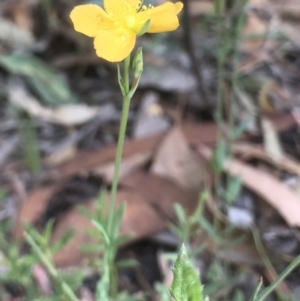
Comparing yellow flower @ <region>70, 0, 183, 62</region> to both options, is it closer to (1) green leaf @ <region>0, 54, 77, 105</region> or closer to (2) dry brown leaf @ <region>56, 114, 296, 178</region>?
(2) dry brown leaf @ <region>56, 114, 296, 178</region>

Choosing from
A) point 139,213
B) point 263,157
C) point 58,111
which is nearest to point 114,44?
point 139,213

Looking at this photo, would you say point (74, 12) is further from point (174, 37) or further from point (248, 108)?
point (174, 37)

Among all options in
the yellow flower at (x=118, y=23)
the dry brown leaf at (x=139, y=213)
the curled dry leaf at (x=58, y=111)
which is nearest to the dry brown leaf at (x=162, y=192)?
the dry brown leaf at (x=139, y=213)

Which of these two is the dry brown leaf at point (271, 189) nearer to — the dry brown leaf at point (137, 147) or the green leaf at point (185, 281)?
the dry brown leaf at point (137, 147)

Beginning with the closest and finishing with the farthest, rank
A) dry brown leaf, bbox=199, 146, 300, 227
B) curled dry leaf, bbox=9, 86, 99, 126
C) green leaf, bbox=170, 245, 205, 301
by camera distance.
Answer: green leaf, bbox=170, 245, 205, 301 → dry brown leaf, bbox=199, 146, 300, 227 → curled dry leaf, bbox=9, 86, 99, 126

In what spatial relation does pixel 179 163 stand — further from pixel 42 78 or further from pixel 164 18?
pixel 164 18

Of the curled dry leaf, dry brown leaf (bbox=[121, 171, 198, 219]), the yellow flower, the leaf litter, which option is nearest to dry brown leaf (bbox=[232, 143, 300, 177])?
the leaf litter

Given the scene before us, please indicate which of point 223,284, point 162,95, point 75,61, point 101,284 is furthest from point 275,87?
point 101,284

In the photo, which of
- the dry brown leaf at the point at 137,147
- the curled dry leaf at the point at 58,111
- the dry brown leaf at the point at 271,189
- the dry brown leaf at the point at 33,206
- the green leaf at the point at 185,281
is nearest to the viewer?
the green leaf at the point at 185,281
